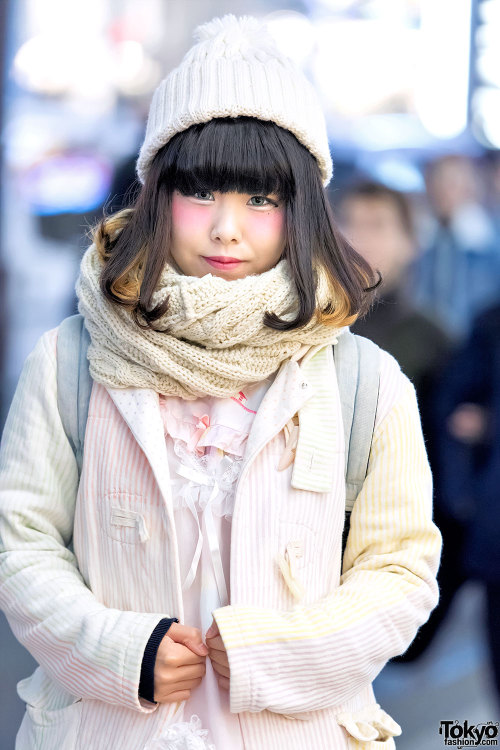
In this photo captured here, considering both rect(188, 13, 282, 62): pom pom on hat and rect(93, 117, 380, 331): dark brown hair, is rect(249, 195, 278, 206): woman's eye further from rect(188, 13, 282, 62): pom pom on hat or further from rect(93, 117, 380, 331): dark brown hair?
rect(188, 13, 282, 62): pom pom on hat

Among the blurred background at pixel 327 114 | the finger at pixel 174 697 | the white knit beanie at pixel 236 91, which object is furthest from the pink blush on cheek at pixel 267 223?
the blurred background at pixel 327 114

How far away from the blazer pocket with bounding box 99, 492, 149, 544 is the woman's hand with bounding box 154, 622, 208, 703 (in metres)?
0.17

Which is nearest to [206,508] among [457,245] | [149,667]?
[149,667]

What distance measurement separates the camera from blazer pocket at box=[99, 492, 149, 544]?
156cm

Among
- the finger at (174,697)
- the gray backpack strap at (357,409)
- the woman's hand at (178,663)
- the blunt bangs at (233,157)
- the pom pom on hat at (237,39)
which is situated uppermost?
the pom pom on hat at (237,39)

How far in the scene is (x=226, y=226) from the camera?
1564 mm

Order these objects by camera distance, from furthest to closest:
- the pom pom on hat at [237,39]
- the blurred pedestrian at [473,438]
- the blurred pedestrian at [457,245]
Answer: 1. the blurred pedestrian at [457,245]
2. the blurred pedestrian at [473,438]
3. the pom pom on hat at [237,39]

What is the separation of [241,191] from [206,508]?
1.79 feet

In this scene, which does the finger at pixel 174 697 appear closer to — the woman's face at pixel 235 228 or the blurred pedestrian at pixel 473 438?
the woman's face at pixel 235 228

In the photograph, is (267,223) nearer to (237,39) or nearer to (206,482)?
(237,39)

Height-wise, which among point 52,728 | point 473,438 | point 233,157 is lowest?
point 473,438

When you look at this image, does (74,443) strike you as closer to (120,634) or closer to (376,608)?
(120,634)

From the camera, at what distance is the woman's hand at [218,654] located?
1.46 metres

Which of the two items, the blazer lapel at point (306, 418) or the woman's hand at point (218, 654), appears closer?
the woman's hand at point (218, 654)
